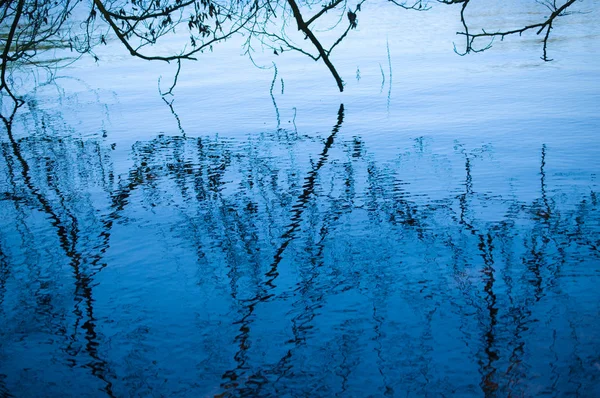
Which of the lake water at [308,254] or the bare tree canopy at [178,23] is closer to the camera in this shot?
the lake water at [308,254]

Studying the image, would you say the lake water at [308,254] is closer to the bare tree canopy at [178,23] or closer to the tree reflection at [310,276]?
the tree reflection at [310,276]

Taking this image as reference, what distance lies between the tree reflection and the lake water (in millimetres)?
22

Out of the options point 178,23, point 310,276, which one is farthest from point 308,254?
point 178,23

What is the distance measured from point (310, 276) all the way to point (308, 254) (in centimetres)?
51

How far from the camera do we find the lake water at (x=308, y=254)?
15.0ft

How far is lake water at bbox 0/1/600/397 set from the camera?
4574mm

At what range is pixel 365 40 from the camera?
1157 inches

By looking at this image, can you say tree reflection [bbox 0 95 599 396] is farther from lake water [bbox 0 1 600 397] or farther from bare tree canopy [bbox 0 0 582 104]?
bare tree canopy [bbox 0 0 582 104]

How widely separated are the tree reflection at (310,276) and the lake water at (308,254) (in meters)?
0.02

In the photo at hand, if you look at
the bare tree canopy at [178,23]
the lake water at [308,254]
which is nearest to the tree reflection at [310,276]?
the lake water at [308,254]

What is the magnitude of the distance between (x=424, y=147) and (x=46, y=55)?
2402 centimetres

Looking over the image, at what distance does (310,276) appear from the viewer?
236 inches

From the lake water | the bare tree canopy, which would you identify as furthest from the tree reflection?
the bare tree canopy

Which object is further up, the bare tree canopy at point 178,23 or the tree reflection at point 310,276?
the bare tree canopy at point 178,23
